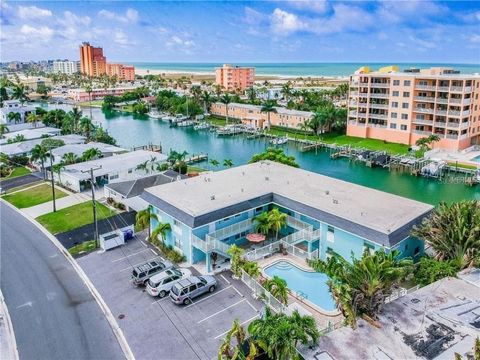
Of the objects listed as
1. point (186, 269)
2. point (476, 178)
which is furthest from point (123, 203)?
point (476, 178)

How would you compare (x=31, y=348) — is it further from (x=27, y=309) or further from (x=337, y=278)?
(x=337, y=278)

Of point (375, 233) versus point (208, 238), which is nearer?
point (375, 233)

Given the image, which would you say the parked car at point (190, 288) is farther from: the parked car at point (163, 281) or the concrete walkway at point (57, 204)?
the concrete walkway at point (57, 204)

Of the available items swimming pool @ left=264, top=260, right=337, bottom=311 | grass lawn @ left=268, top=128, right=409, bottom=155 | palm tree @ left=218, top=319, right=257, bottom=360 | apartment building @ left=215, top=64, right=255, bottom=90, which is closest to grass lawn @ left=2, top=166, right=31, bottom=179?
swimming pool @ left=264, top=260, right=337, bottom=311

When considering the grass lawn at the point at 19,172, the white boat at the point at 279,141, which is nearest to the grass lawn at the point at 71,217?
the grass lawn at the point at 19,172

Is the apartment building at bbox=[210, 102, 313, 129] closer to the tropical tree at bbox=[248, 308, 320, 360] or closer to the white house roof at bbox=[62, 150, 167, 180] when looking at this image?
the white house roof at bbox=[62, 150, 167, 180]

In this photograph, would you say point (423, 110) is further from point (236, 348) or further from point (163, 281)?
point (236, 348)
